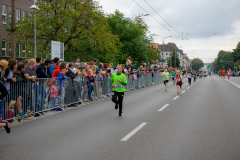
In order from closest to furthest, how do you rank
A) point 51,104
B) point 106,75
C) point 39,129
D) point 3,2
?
point 39,129 → point 51,104 → point 106,75 → point 3,2

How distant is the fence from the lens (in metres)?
8.73

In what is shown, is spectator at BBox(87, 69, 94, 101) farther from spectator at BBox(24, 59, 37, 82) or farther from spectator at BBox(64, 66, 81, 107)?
spectator at BBox(24, 59, 37, 82)

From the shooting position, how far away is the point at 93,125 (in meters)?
8.14

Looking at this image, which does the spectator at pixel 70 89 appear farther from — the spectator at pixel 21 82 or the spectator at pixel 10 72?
the spectator at pixel 10 72

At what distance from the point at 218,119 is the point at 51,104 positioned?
580 centimetres

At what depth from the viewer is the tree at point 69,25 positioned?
29.0 metres

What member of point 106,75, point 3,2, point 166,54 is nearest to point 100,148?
point 106,75

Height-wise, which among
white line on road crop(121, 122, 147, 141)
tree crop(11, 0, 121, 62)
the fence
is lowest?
white line on road crop(121, 122, 147, 141)

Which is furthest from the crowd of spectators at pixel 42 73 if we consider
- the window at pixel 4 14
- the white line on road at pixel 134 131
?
the window at pixel 4 14

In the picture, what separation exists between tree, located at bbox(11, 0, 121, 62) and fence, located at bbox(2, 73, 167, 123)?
14.0 metres

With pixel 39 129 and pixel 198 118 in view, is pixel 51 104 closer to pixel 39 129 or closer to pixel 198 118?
pixel 39 129

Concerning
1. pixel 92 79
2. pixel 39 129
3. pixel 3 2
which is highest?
pixel 3 2

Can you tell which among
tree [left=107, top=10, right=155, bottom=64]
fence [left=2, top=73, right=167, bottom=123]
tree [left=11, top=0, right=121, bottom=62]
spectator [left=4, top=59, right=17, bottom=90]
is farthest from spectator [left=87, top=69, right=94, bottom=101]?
tree [left=107, top=10, right=155, bottom=64]

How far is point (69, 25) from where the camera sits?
29.5m
